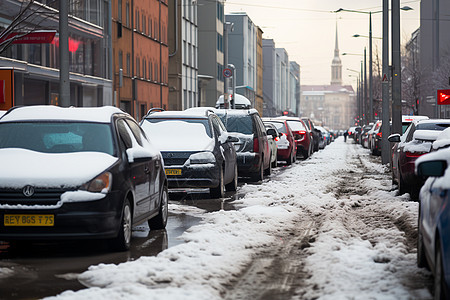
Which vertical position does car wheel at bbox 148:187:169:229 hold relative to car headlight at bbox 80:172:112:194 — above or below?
below

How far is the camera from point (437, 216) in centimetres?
612

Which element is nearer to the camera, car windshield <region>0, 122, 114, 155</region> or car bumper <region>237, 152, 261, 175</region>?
car windshield <region>0, 122, 114, 155</region>

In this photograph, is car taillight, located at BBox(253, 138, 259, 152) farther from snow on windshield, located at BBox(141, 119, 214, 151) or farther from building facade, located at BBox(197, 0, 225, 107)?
building facade, located at BBox(197, 0, 225, 107)

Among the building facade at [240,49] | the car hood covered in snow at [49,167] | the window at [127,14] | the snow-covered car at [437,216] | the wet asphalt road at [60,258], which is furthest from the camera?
the building facade at [240,49]

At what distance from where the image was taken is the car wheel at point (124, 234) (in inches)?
370

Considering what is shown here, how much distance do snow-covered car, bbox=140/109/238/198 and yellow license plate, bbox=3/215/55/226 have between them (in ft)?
22.4

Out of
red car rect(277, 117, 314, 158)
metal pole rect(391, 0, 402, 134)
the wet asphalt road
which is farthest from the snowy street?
red car rect(277, 117, 314, 158)

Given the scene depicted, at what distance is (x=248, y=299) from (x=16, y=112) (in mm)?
4872

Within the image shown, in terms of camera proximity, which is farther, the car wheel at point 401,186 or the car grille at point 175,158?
the car wheel at point 401,186

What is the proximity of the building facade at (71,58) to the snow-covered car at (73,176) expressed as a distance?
66.1ft

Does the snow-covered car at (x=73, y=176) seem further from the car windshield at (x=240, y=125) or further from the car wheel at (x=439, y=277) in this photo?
the car windshield at (x=240, y=125)

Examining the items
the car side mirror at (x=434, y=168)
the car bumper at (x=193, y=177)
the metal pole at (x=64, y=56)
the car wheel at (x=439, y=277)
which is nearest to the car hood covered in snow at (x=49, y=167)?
the car side mirror at (x=434, y=168)

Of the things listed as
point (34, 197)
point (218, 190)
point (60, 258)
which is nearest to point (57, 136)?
point (34, 197)

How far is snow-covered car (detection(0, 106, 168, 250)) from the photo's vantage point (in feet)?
29.3
